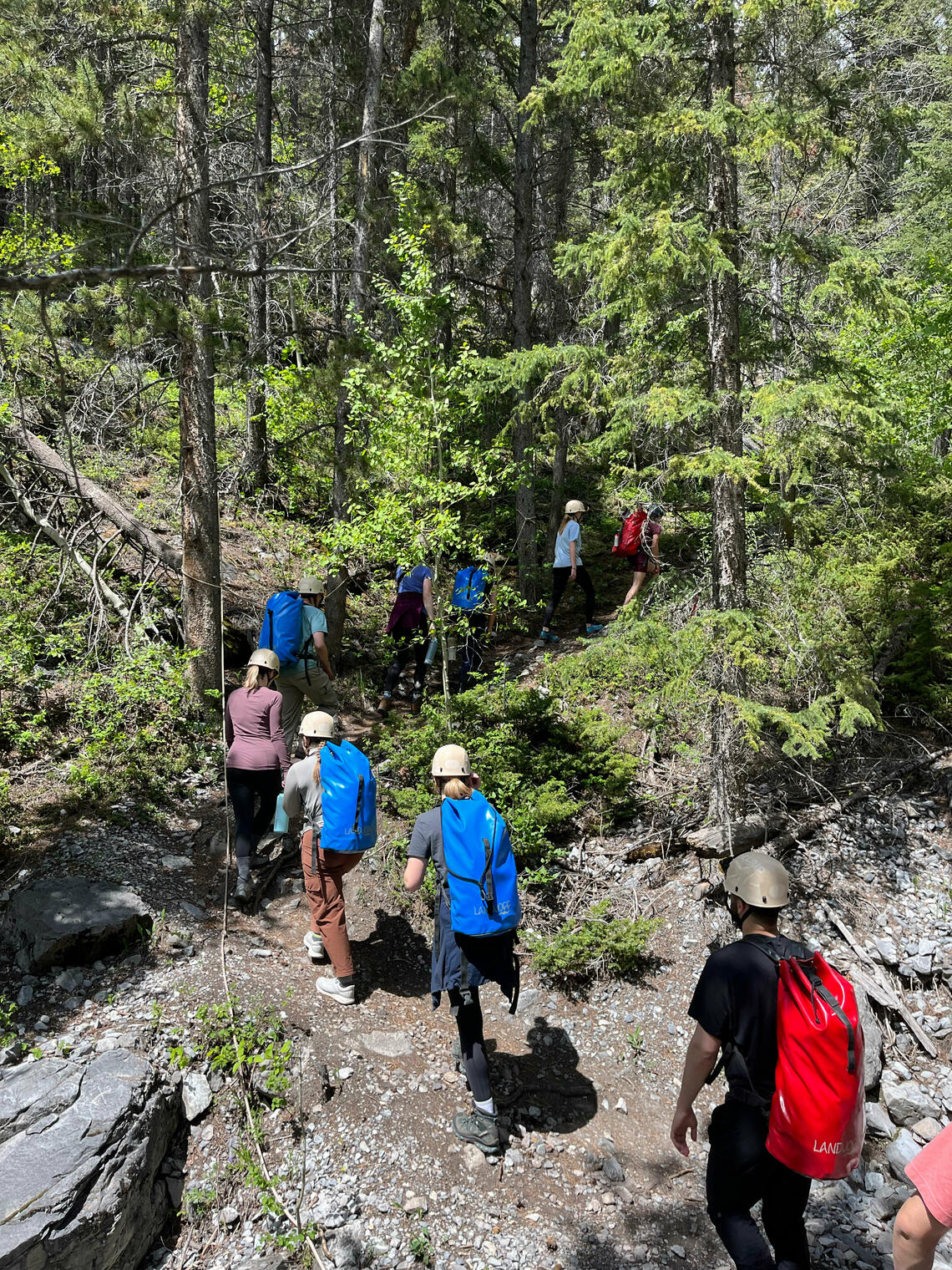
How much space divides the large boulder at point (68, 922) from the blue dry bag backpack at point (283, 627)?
238 centimetres

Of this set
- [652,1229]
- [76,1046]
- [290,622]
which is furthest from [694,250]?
[76,1046]

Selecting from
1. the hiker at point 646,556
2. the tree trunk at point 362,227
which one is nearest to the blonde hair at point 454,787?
the tree trunk at point 362,227

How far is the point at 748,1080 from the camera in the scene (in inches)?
120

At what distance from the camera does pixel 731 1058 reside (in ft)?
10.2

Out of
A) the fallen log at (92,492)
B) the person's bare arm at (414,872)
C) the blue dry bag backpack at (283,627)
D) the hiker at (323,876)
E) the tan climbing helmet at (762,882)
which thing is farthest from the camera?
the fallen log at (92,492)

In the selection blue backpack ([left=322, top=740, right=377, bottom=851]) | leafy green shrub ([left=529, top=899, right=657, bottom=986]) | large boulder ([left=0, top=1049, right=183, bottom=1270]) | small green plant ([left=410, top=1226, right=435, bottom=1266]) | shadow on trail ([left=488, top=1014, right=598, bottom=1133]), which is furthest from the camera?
leafy green shrub ([left=529, top=899, right=657, bottom=986])

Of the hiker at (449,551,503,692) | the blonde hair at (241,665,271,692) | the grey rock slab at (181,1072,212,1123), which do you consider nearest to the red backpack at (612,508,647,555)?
the hiker at (449,551,503,692)

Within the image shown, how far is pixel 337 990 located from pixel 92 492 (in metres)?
7.27

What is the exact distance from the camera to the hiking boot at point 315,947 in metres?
5.87

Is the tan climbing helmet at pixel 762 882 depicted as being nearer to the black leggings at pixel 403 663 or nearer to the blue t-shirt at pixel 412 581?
the blue t-shirt at pixel 412 581

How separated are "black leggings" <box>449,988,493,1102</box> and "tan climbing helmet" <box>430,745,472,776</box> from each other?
1.20 metres

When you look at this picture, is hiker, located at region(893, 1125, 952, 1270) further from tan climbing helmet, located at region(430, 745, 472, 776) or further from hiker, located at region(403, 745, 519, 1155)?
tan climbing helmet, located at region(430, 745, 472, 776)

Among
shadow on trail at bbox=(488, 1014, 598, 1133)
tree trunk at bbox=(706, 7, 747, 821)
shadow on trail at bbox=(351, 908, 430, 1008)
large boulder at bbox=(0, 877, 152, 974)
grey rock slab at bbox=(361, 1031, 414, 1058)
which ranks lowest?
shadow on trail at bbox=(488, 1014, 598, 1133)

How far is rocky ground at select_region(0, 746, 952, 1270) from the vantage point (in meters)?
4.08
